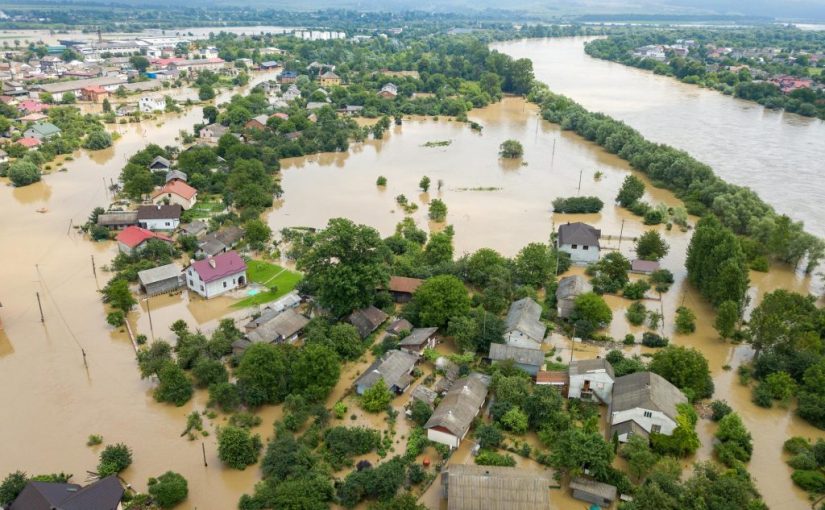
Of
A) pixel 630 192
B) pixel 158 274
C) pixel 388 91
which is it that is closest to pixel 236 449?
pixel 158 274

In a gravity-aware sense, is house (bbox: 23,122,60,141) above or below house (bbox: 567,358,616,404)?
above

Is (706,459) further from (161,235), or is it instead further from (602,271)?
(161,235)

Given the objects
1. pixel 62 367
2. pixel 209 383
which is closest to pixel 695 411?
pixel 209 383

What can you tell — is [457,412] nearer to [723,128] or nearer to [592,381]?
[592,381]

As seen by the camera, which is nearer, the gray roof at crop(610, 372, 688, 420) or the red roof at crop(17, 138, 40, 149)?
the gray roof at crop(610, 372, 688, 420)

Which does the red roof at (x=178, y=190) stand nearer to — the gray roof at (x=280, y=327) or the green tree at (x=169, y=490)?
the gray roof at (x=280, y=327)

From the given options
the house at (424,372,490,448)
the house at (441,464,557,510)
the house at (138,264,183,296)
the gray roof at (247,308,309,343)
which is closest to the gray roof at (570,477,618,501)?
the house at (441,464,557,510)

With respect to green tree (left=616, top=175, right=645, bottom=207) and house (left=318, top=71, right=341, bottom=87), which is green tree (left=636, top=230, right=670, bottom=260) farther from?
house (left=318, top=71, right=341, bottom=87)
